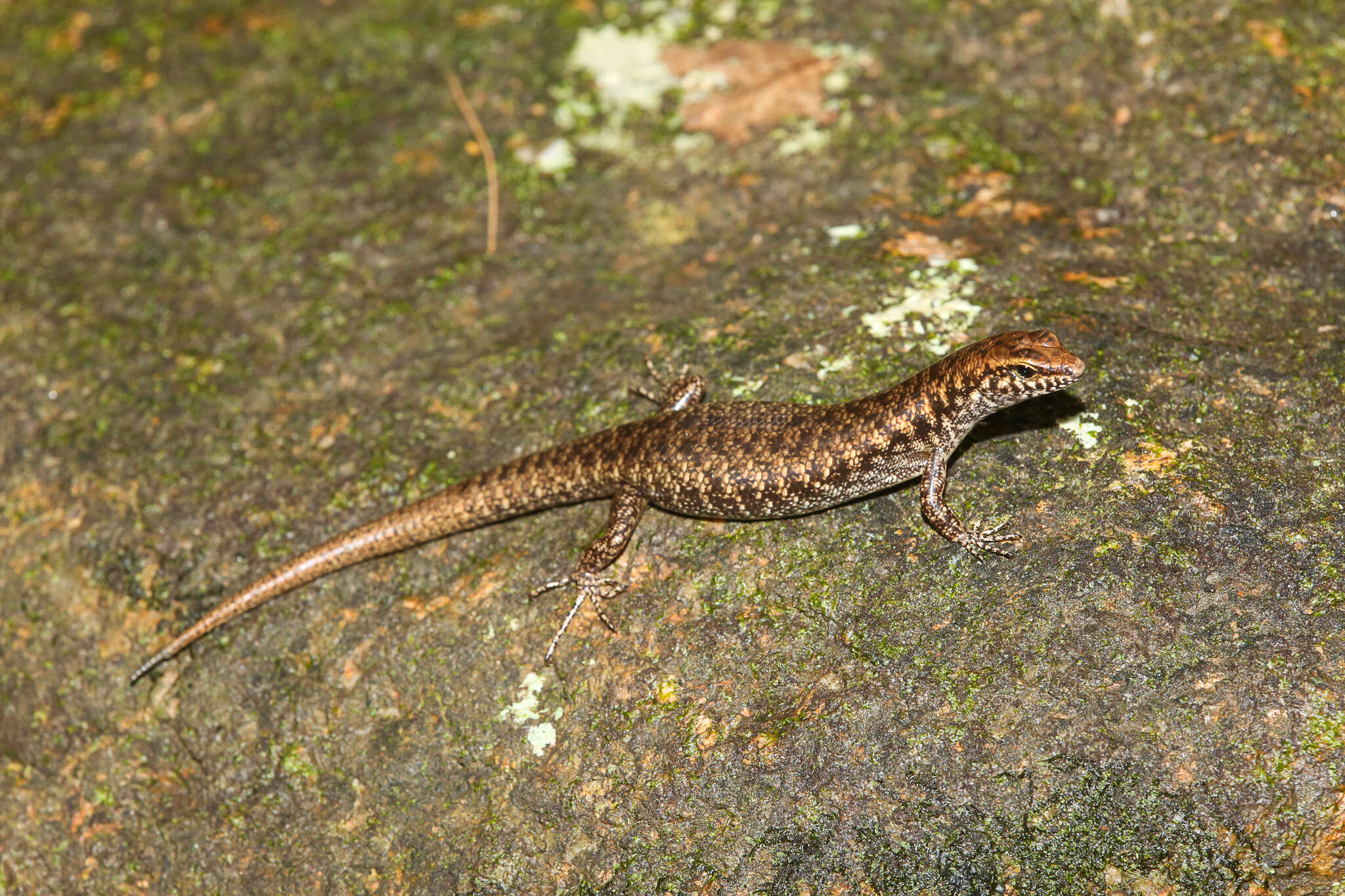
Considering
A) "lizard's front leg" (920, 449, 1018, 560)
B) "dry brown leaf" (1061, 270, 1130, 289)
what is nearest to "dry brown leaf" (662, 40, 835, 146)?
"dry brown leaf" (1061, 270, 1130, 289)

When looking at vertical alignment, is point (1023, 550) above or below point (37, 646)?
above

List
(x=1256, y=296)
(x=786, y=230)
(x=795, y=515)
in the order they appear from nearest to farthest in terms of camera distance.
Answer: (x=795, y=515) → (x=1256, y=296) → (x=786, y=230)

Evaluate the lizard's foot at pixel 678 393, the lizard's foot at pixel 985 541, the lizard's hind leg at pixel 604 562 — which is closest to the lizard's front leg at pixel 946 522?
the lizard's foot at pixel 985 541

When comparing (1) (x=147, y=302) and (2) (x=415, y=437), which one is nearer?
(2) (x=415, y=437)

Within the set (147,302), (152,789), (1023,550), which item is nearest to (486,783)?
(152,789)

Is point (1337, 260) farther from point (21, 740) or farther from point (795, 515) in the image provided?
point (21, 740)

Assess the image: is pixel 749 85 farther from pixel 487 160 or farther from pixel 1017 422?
pixel 1017 422

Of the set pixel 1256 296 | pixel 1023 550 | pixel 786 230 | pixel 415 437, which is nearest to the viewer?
pixel 1023 550

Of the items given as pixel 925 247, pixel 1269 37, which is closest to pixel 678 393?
pixel 925 247
